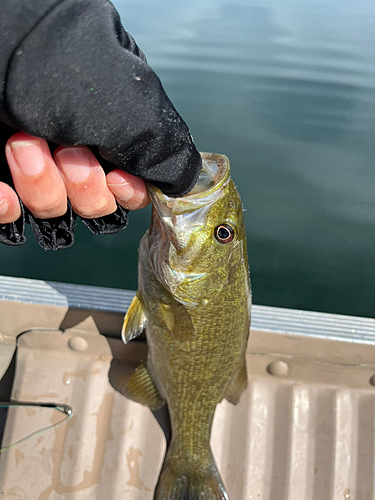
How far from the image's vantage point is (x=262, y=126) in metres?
5.98

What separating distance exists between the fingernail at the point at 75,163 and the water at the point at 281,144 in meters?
2.79

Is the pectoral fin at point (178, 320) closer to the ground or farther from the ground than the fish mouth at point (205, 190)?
closer to the ground

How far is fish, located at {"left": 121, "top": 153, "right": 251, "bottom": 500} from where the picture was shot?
146cm

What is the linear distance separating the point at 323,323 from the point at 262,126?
452 cm

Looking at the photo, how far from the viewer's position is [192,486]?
195 centimetres

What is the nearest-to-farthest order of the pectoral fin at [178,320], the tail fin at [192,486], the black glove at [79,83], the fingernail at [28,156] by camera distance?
1. the black glove at [79,83]
2. the fingernail at [28,156]
3. the pectoral fin at [178,320]
4. the tail fin at [192,486]

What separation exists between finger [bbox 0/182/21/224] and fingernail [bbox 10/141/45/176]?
0.13m

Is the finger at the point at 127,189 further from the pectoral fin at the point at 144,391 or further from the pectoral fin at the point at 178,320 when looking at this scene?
the pectoral fin at the point at 144,391

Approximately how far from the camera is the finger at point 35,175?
104cm

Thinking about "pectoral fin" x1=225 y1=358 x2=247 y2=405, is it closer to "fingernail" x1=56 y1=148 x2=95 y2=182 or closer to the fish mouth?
the fish mouth

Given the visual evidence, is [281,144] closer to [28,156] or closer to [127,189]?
[127,189]

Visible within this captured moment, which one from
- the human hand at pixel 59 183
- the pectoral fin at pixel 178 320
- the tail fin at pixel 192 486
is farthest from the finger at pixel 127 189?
the tail fin at pixel 192 486

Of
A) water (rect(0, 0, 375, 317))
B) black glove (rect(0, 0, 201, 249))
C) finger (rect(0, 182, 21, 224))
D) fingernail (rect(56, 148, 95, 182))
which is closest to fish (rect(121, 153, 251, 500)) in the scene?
fingernail (rect(56, 148, 95, 182))

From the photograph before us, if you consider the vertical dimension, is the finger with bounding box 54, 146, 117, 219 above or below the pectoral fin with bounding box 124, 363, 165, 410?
above
